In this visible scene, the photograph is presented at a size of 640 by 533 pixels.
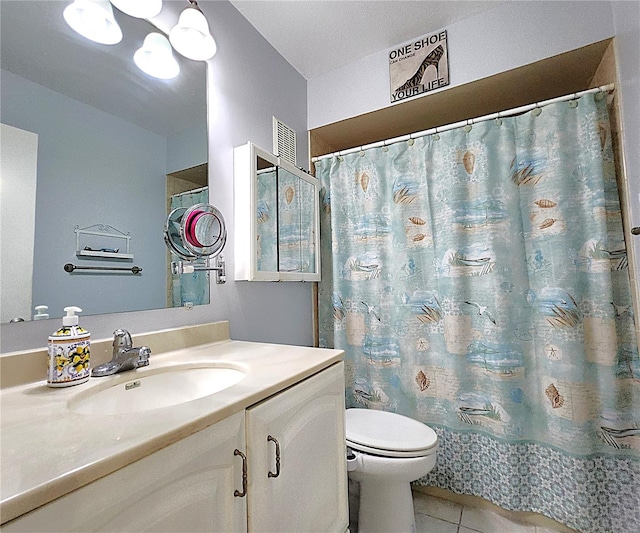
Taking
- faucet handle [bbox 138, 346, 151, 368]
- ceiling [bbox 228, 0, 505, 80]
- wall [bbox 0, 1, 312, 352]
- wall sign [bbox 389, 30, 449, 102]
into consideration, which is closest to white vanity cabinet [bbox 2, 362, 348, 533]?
faucet handle [bbox 138, 346, 151, 368]

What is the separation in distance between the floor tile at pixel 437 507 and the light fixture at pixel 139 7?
231cm

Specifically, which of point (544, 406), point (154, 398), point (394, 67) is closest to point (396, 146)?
point (394, 67)

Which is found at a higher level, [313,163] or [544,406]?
[313,163]

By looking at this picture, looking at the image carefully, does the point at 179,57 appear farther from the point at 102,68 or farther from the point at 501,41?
the point at 501,41

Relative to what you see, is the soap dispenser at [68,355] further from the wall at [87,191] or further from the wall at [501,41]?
the wall at [501,41]

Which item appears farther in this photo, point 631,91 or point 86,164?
point 631,91

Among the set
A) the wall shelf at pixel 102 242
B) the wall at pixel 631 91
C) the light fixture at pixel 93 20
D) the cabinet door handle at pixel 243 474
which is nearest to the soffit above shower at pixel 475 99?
the wall at pixel 631 91

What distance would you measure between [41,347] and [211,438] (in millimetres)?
579

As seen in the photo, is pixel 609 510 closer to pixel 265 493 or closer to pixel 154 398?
pixel 265 493

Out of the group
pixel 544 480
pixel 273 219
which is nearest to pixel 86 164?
pixel 273 219

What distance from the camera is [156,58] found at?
3.98 ft

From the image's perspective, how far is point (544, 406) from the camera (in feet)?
4.81

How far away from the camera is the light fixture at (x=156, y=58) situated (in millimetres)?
1179

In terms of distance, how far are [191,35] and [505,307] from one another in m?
1.70
